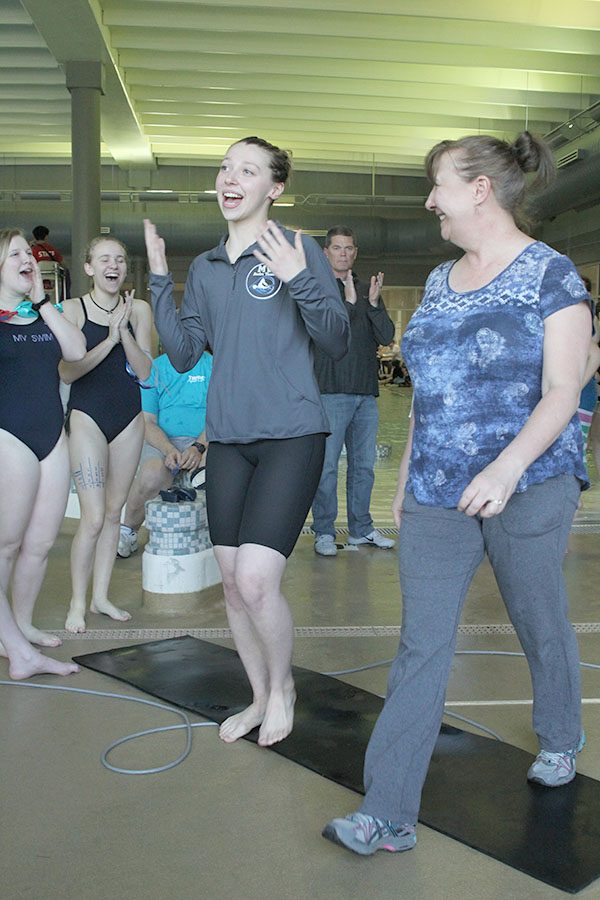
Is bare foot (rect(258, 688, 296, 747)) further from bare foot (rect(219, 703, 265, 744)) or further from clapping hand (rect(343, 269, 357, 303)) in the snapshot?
clapping hand (rect(343, 269, 357, 303))

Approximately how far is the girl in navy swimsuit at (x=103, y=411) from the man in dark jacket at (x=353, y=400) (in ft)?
4.59

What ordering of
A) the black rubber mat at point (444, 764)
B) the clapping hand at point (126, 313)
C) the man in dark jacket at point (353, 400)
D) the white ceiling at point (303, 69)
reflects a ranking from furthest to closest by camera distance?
the white ceiling at point (303, 69), the man in dark jacket at point (353, 400), the clapping hand at point (126, 313), the black rubber mat at point (444, 764)

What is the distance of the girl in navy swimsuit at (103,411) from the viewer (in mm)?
3684

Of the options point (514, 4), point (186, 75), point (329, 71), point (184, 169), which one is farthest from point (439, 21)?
point (184, 169)

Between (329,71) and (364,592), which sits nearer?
(364,592)

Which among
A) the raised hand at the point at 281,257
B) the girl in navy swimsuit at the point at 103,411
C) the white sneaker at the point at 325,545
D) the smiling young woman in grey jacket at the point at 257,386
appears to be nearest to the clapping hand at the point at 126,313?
the girl in navy swimsuit at the point at 103,411

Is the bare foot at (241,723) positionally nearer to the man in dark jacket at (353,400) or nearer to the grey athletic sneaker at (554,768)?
the grey athletic sneaker at (554,768)

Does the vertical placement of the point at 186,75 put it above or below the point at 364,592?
above

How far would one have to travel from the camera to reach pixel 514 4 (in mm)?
8711

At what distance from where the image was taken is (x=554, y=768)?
232cm

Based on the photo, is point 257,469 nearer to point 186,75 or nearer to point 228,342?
point 228,342

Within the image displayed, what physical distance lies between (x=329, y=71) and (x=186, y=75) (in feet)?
5.76

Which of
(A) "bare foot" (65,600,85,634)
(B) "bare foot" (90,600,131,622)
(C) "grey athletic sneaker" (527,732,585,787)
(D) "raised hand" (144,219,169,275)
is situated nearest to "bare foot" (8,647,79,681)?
(A) "bare foot" (65,600,85,634)

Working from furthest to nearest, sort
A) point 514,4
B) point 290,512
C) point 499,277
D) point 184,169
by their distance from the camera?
point 184,169
point 514,4
point 290,512
point 499,277
